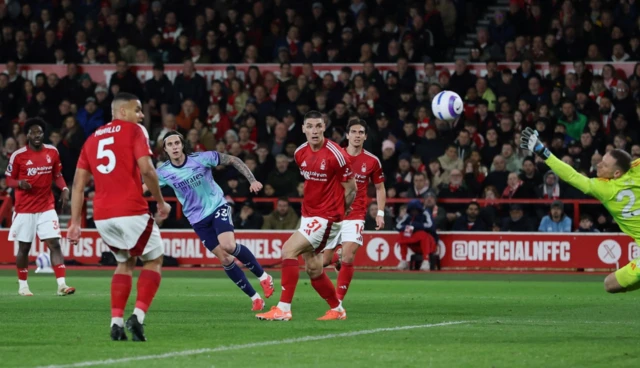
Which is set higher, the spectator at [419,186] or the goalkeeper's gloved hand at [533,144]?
the spectator at [419,186]

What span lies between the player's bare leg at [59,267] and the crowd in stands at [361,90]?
7.25 m

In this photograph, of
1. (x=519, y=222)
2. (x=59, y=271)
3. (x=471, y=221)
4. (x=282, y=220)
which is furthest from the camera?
(x=282, y=220)

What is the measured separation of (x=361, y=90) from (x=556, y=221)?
17.7ft

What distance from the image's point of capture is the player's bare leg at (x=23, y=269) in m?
15.8

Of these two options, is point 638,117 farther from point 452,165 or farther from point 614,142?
point 452,165

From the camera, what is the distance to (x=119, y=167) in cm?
943

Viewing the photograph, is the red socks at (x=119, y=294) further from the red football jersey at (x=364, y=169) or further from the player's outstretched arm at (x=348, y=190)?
the red football jersey at (x=364, y=169)

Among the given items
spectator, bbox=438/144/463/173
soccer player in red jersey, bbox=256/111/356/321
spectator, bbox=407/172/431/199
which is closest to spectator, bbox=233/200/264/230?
spectator, bbox=407/172/431/199

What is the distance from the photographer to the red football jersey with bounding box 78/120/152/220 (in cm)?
942

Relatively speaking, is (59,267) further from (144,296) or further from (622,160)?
(622,160)

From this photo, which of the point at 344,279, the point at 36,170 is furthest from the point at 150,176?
the point at 36,170

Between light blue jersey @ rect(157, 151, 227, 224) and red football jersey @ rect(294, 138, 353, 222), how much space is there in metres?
2.31

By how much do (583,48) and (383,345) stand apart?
16.9m

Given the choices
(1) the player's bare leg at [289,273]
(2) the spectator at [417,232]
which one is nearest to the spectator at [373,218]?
(2) the spectator at [417,232]
